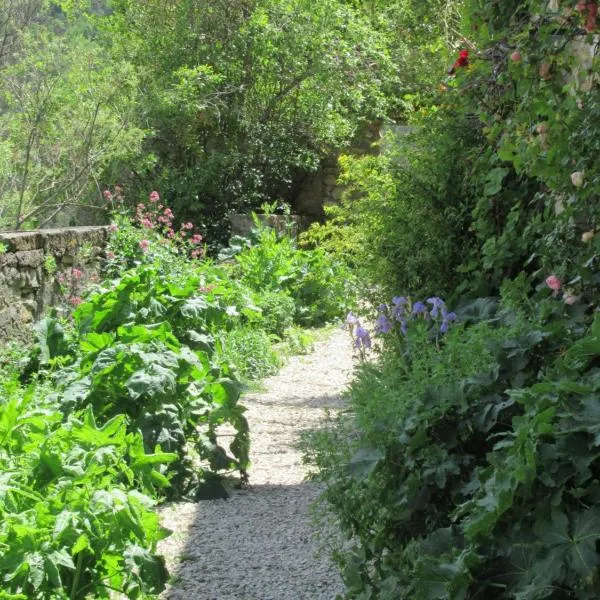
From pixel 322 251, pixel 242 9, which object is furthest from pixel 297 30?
pixel 322 251

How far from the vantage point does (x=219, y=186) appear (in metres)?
13.0

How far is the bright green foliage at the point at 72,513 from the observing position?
3117mm

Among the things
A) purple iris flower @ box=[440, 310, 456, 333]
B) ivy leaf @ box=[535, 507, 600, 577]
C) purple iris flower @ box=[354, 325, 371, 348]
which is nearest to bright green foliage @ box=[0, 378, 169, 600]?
purple iris flower @ box=[440, 310, 456, 333]

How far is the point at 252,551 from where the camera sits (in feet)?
13.8

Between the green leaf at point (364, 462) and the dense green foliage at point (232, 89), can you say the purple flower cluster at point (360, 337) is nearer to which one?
the green leaf at point (364, 462)

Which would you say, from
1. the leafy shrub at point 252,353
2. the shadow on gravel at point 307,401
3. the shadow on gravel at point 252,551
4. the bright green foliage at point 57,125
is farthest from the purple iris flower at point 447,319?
the bright green foliage at point 57,125

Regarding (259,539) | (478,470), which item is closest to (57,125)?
(259,539)

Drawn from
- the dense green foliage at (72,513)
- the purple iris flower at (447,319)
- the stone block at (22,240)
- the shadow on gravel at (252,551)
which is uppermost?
the stone block at (22,240)

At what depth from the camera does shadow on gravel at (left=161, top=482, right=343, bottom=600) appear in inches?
148

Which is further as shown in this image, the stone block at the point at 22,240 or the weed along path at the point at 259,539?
the stone block at the point at 22,240

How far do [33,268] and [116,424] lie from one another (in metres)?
3.42

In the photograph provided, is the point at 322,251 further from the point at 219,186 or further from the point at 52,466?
the point at 52,466

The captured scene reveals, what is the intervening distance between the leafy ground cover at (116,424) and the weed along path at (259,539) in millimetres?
182

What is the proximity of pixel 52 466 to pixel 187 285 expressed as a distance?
100 inches
